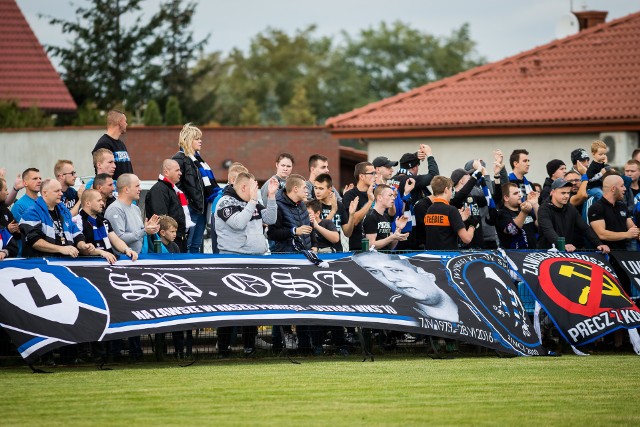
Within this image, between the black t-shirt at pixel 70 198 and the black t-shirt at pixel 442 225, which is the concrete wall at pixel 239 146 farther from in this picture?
the black t-shirt at pixel 442 225

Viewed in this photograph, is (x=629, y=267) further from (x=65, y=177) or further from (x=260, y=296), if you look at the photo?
(x=65, y=177)

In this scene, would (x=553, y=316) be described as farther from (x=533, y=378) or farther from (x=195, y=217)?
(x=195, y=217)

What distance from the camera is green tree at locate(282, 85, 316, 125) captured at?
77438 millimetres

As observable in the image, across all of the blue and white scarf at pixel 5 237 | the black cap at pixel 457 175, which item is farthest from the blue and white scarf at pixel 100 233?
the black cap at pixel 457 175

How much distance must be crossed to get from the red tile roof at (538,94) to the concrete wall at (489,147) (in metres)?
0.49

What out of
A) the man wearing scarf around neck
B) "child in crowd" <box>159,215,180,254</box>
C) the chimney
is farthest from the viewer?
the chimney

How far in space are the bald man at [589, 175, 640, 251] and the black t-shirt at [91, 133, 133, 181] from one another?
6.72 meters

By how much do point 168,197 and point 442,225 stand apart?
12.0ft

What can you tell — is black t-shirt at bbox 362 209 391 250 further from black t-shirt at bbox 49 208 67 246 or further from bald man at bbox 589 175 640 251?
black t-shirt at bbox 49 208 67 246

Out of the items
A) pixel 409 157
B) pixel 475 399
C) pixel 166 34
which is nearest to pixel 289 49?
pixel 166 34

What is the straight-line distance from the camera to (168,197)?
1494 centimetres

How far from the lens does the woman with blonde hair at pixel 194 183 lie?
15641mm

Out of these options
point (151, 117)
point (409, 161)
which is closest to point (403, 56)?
point (151, 117)

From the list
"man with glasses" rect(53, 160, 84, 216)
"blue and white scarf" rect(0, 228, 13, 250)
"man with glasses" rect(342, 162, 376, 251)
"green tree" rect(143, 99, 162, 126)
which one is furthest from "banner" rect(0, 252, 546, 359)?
"green tree" rect(143, 99, 162, 126)
